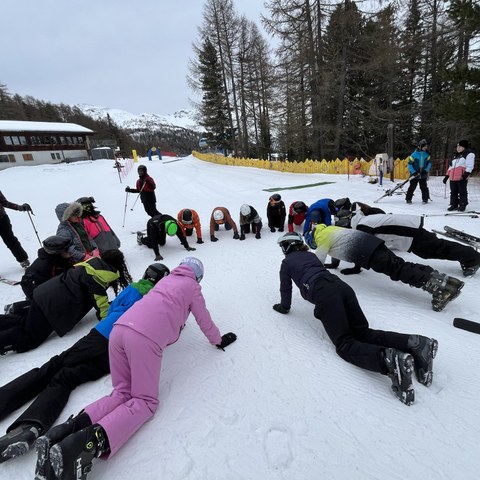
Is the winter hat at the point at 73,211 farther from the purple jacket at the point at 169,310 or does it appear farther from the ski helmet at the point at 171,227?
the purple jacket at the point at 169,310

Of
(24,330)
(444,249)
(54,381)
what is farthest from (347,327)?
(24,330)

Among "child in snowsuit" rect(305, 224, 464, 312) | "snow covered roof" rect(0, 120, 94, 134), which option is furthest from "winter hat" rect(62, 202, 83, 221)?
"snow covered roof" rect(0, 120, 94, 134)

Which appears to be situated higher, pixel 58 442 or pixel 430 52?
pixel 430 52

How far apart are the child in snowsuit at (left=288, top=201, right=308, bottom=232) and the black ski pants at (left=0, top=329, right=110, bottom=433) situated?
14.4 ft

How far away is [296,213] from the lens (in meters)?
6.21

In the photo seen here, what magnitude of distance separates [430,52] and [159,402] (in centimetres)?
1815

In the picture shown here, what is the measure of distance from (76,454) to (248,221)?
17.1 feet

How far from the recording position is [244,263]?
5137 millimetres

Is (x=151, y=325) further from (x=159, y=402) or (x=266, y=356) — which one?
(x=266, y=356)

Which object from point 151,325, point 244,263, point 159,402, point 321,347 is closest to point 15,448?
point 159,402

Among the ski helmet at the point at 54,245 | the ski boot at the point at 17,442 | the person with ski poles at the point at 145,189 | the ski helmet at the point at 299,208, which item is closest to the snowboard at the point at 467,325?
the ski helmet at the point at 299,208

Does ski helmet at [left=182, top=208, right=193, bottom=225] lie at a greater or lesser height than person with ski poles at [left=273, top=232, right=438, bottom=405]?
greater

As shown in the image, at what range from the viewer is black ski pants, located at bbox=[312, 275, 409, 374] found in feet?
7.84

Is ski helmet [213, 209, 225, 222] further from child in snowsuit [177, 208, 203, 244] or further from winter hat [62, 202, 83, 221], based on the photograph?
winter hat [62, 202, 83, 221]
